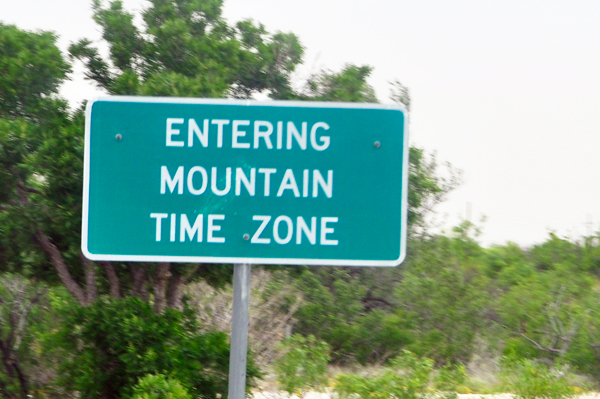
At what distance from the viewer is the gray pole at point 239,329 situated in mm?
2350

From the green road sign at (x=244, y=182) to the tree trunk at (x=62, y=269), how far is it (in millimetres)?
5917

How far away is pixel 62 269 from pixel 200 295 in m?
2.48

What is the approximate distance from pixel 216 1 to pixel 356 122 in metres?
7.45

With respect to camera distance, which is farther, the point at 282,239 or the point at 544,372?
the point at 544,372

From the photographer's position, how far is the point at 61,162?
724cm

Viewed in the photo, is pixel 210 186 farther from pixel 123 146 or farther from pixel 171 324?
pixel 171 324

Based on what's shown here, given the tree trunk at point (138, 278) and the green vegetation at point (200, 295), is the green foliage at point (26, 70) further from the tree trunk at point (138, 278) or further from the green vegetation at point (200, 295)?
the tree trunk at point (138, 278)

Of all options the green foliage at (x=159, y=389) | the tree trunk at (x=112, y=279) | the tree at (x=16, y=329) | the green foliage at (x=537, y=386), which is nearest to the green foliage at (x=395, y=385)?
the green foliage at (x=537, y=386)

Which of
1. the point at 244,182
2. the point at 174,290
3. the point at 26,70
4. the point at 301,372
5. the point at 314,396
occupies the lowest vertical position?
the point at 314,396

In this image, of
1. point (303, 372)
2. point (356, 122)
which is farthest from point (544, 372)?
point (356, 122)

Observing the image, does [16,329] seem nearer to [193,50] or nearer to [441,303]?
[193,50]

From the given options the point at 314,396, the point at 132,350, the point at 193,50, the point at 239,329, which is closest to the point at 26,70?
the point at 193,50

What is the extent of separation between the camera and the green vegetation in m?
6.70

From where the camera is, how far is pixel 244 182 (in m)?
2.35
